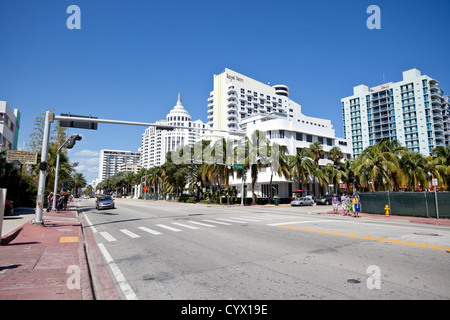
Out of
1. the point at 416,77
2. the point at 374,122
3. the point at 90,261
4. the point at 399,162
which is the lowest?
→ the point at 90,261

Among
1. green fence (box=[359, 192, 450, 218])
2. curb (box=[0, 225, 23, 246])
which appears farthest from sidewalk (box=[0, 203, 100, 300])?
green fence (box=[359, 192, 450, 218])

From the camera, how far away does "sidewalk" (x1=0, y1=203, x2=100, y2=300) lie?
474 cm

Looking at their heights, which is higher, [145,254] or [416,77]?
[416,77]

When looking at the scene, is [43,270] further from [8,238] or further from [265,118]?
[265,118]

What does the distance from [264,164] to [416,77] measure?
94.6 meters

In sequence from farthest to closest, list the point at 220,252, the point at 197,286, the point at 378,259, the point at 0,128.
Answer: the point at 0,128
the point at 220,252
the point at 378,259
the point at 197,286

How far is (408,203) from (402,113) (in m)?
102

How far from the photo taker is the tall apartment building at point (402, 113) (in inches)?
3866

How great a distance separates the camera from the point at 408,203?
2208 cm

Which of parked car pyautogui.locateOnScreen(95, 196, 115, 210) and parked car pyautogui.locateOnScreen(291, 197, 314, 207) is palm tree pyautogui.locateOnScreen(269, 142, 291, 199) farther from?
parked car pyautogui.locateOnScreen(95, 196, 115, 210)

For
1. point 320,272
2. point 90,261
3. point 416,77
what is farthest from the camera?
point 416,77
